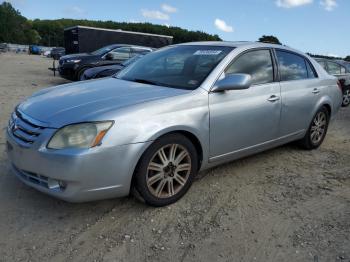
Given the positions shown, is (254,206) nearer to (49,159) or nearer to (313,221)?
(313,221)

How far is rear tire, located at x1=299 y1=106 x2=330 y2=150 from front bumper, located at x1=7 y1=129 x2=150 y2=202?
3.11 m

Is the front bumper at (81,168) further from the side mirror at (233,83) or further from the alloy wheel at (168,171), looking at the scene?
the side mirror at (233,83)

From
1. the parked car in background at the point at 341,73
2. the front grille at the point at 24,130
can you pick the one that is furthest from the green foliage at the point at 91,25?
the front grille at the point at 24,130

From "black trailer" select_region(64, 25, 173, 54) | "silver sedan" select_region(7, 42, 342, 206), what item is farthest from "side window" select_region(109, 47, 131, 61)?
"silver sedan" select_region(7, 42, 342, 206)

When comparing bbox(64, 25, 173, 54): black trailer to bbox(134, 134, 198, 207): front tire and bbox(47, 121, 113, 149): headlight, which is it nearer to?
bbox(134, 134, 198, 207): front tire

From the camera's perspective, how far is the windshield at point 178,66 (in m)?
3.90

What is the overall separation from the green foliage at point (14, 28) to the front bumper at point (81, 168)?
119876mm

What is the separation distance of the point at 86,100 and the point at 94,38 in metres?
17.9

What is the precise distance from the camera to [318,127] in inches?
219

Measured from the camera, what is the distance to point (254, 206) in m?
3.64

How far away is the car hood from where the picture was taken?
3.10 meters

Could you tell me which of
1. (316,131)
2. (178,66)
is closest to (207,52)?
(178,66)

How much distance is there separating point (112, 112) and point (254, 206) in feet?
5.46

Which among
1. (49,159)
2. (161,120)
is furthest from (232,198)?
(49,159)
